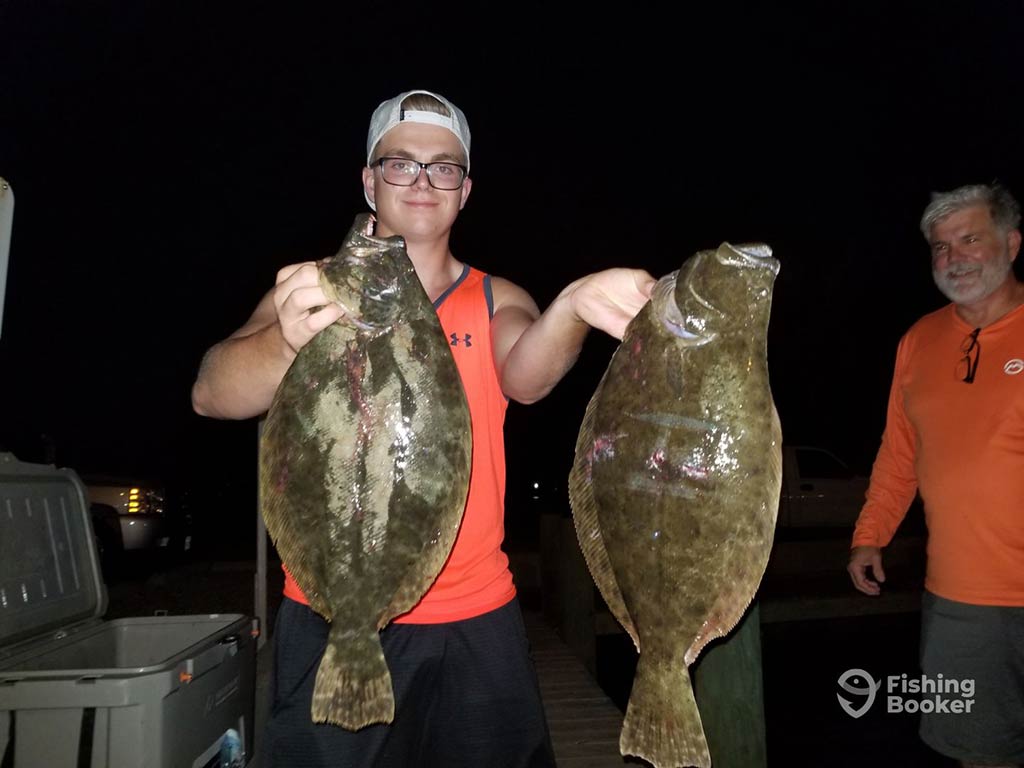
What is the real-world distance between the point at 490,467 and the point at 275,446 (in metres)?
0.75

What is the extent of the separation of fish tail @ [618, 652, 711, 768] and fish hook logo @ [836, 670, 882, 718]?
19.7 ft

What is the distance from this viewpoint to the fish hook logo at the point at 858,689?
737 centimetres

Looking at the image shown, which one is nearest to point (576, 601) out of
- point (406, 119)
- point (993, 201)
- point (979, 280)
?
point (979, 280)

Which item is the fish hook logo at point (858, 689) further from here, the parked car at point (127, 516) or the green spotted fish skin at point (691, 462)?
the parked car at point (127, 516)

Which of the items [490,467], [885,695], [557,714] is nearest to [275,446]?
[490,467]

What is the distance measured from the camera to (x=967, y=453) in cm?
377

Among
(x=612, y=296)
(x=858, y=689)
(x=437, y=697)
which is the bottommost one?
(x=858, y=689)

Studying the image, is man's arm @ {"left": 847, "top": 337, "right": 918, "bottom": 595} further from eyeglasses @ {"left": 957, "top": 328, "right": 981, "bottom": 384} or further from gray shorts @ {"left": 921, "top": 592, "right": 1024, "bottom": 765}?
gray shorts @ {"left": 921, "top": 592, "right": 1024, "bottom": 765}

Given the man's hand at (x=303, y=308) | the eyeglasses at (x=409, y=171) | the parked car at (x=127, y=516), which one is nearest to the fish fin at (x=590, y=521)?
the man's hand at (x=303, y=308)

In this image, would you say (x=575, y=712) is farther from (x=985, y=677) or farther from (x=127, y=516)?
(x=127, y=516)

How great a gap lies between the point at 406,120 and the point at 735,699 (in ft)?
10.1

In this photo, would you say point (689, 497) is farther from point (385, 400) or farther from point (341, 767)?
point (341, 767)

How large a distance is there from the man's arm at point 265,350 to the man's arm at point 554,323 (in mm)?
620

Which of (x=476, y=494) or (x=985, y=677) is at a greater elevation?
(x=476, y=494)
